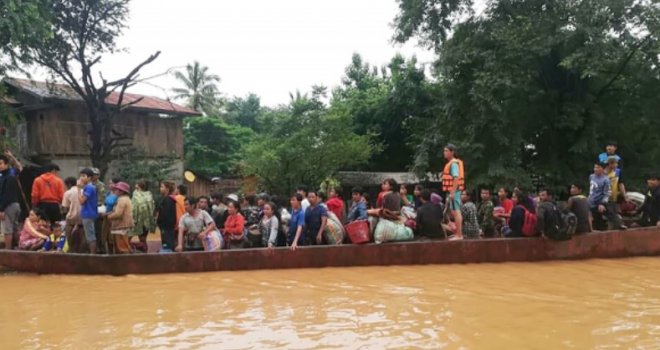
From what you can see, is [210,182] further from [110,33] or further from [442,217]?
[442,217]

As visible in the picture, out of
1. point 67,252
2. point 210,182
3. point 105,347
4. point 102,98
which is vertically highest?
point 102,98

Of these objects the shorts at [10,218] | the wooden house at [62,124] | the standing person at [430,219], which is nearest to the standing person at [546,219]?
the standing person at [430,219]

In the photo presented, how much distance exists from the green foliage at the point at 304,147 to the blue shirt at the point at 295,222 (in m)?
11.2

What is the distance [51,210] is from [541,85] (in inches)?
593

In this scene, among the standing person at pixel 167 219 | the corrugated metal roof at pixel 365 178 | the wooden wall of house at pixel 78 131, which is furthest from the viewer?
the corrugated metal roof at pixel 365 178

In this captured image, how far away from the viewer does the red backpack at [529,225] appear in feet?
28.2

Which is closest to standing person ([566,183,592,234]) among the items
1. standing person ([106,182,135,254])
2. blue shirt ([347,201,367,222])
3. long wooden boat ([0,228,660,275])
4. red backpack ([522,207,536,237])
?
long wooden boat ([0,228,660,275])

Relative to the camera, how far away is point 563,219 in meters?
8.38

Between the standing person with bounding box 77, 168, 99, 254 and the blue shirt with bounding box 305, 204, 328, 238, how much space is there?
312cm

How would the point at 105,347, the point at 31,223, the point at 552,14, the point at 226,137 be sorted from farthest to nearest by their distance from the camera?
the point at 226,137 → the point at 552,14 → the point at 31,223 → the point at 105,347

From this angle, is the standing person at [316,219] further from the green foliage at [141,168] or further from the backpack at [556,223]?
the green foliage at [141,168]

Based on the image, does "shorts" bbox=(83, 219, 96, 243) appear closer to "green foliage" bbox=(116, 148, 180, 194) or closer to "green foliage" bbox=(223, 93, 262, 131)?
"green foliage" bbox=(116, 148, 180, 194)

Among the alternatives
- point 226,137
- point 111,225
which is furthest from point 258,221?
point 226,137

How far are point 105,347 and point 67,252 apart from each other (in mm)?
4289
